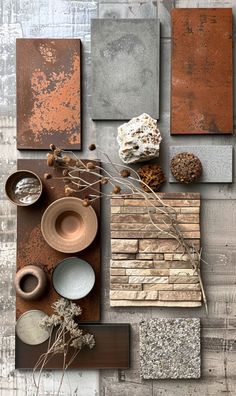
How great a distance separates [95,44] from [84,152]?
Result: 0.57 meters

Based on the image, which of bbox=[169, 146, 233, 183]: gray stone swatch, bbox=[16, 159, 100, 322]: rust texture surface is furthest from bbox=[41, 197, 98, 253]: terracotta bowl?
bbox=[169, 146, 233, 183]: gray stone swatch

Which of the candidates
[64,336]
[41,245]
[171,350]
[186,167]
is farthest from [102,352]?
[186,167]

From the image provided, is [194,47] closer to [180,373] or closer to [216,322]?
[216,322]

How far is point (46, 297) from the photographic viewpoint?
2.51 meters

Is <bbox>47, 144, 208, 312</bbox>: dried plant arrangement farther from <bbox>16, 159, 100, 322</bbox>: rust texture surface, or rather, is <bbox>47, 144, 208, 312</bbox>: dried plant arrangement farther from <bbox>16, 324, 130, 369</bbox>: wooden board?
<bbox>16, 324, 130, 369</bbox>: wooden board

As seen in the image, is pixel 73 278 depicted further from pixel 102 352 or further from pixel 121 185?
pixel 121 185

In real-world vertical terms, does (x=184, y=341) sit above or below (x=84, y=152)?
below

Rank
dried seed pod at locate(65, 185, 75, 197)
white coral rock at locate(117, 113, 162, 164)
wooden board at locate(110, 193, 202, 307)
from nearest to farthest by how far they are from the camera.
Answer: dried seed pod at locate(65, 185, 75, 197) → white coral rock at locate(117, 113, 162, 164) → wooden board at locate(110, 193, 202, 307)

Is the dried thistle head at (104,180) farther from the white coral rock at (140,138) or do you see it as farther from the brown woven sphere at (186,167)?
the brown woven sphere at (186,167)

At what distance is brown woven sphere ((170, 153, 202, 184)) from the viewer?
2432mm

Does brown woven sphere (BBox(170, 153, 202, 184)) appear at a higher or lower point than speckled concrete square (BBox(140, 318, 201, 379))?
higher

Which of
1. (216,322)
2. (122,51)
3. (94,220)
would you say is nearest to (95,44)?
(122,51)

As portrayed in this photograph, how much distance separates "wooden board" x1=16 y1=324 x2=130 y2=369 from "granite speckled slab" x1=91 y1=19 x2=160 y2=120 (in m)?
1.16

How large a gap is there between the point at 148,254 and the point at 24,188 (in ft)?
2.42
